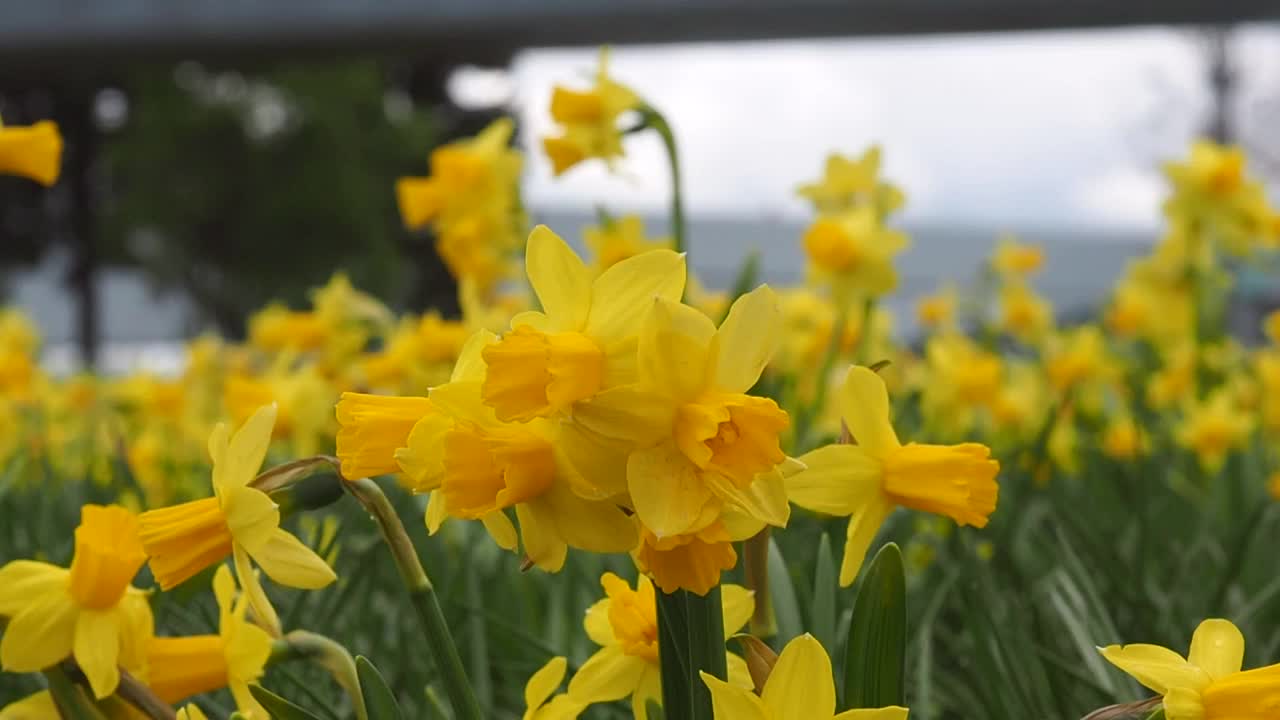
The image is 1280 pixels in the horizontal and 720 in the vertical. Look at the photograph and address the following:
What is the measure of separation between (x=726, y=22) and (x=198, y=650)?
946 centimetres

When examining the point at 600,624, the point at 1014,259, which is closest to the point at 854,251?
the point at 600,624

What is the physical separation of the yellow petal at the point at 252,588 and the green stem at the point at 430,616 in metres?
0.06

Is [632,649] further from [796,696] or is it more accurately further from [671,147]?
[671,147]

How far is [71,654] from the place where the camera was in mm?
597

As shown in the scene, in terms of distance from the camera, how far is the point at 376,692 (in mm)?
506

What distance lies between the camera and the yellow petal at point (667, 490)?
1.37 ft

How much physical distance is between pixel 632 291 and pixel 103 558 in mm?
306

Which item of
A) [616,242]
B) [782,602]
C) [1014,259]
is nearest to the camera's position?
[782,602]

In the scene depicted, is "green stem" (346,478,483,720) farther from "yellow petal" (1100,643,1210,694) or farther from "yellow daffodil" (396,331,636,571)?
"yellow petal" (1100,643,1210,694)

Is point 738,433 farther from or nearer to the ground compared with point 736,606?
farther from the ground

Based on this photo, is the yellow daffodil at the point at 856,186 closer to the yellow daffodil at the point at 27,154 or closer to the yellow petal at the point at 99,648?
the yellow daffodil at the point at 27,154

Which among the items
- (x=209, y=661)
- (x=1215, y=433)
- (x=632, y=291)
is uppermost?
(x=632, y=291)

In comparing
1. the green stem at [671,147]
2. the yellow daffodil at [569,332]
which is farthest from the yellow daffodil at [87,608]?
the green stem at [671,147]

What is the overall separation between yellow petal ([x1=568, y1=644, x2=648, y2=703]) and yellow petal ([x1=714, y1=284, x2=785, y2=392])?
0.17 meters
